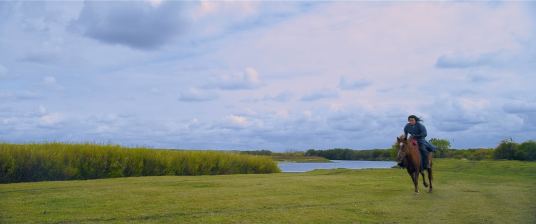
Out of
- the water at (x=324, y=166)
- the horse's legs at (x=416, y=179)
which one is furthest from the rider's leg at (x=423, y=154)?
the water at (x=324, y=166)

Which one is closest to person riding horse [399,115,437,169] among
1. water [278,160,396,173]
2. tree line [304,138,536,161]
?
tree line [304,138,536,161]

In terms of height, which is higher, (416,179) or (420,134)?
(420,134)

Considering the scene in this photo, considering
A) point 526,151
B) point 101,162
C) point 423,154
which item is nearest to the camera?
point 423,154

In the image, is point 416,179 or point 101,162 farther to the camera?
point 101,162

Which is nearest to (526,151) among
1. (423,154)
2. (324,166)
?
(324,166)

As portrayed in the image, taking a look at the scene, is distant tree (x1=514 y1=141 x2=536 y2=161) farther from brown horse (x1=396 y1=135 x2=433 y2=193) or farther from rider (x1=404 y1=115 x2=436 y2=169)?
brown horse (x1=396 y1=135 x2=433 y2=193)

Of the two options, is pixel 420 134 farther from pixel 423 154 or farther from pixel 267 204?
pixel 267 204

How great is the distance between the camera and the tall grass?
18.8 m

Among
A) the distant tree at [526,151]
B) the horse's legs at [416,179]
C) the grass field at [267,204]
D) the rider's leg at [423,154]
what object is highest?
the distant tree at [526,151]

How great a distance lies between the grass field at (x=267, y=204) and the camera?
8.52 m

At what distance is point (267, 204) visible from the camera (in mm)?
10133

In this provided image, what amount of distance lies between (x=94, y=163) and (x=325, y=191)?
38.3ft

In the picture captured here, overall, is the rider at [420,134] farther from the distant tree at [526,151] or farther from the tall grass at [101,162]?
the distant tree at [526,151]

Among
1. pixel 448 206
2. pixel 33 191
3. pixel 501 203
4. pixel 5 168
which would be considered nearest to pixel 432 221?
pixel 448 206
